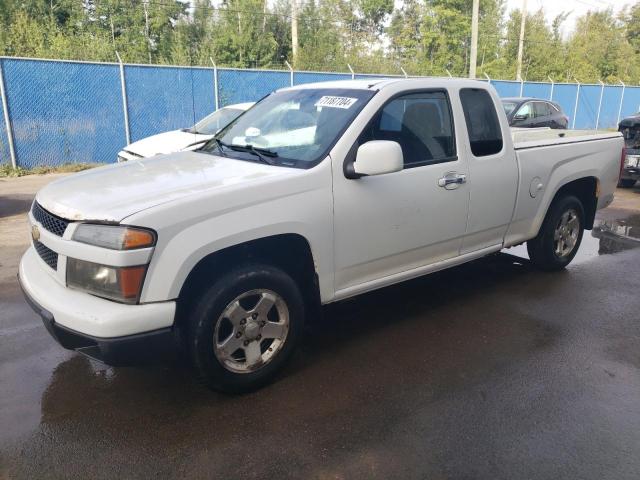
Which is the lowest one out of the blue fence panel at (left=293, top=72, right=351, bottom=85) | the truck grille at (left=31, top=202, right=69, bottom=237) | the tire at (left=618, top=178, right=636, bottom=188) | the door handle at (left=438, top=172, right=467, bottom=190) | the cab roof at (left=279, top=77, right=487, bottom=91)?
the tire at (left=618, top=178, right=636, bottom=188)

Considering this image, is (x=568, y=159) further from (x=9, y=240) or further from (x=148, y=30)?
(x=148, y=30)

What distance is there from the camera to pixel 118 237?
277 cm

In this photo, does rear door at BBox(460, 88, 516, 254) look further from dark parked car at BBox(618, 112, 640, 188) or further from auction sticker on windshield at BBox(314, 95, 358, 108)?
dark parked car at BBox(618, 112, 640, 188)

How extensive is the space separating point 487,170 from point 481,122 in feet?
1.37

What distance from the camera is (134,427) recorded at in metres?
3.05

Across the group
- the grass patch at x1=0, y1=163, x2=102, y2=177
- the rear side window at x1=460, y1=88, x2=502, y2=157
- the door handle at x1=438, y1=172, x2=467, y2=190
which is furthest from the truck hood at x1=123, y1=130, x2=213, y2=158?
the door handle at x1=438, y1=172, x2=467, y2=190

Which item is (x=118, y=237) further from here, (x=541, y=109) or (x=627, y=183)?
(x=541, y=109)

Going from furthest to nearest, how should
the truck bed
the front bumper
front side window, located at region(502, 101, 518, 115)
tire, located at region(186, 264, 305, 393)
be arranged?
1. front side window, located at region(502, 101, 518, 115)
2. the truck bed
3. tire, located at region(186, 264, 305, 393)
4. the front bumper

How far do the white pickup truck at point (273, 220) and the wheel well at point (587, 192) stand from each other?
0.90 m

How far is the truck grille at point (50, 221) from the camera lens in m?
3.03

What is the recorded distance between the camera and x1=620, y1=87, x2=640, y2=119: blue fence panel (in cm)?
2769

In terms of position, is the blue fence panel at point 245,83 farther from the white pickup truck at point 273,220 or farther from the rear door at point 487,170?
the rear door at point 487,170

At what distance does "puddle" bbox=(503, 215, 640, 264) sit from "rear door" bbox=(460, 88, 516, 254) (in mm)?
1970

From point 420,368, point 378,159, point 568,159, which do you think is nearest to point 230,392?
point 420,368
